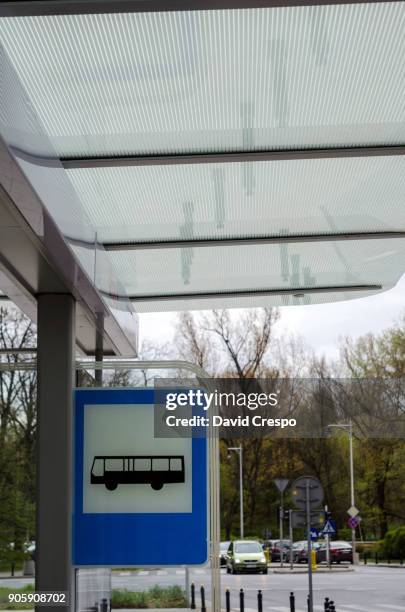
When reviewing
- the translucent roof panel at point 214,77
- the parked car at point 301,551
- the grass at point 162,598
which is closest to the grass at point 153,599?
the grass at point 162,598

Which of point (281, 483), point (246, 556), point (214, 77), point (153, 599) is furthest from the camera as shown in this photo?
point (246, 556)

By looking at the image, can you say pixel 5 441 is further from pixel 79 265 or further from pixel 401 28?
pixel 401 28

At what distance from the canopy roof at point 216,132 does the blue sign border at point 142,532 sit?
51.2 inches

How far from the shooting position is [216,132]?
5934 mm

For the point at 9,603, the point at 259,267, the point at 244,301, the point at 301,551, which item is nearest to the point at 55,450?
the point at 9,603

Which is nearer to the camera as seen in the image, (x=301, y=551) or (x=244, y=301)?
(x=244, y=301)

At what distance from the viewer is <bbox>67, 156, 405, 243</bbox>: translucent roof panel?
21.9ft

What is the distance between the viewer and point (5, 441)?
1059cm

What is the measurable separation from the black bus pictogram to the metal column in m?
0.22

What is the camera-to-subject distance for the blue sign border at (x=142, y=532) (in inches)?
291

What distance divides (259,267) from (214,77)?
4.26 meters

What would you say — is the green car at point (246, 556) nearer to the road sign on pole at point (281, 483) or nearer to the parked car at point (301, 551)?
the road sign on pole at point (281, 483)

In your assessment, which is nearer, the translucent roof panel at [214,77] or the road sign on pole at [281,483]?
the translucent roof panel at [214,77]

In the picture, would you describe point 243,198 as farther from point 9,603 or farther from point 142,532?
point 9,603
